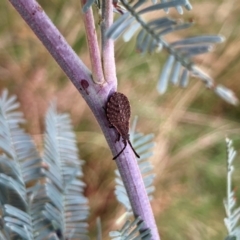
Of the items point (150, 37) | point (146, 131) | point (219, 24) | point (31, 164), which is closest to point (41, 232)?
point (31, 164)

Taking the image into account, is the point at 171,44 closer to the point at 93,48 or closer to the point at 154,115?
the point at 93,48

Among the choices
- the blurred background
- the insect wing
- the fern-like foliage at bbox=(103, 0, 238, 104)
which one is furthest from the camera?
the blurred background

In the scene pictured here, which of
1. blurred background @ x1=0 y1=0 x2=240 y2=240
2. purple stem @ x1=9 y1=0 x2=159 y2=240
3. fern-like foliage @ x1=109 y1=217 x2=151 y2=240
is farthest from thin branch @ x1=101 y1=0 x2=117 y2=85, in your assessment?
blurred background @ x1=0 y1=0 x2=240 y2=240

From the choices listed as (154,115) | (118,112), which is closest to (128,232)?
(118,112)

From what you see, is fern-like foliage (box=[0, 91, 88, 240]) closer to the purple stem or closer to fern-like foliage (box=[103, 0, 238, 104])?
the purple stem

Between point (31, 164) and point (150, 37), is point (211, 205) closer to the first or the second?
point (31, 164)

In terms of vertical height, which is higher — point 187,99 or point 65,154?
point 187,99
